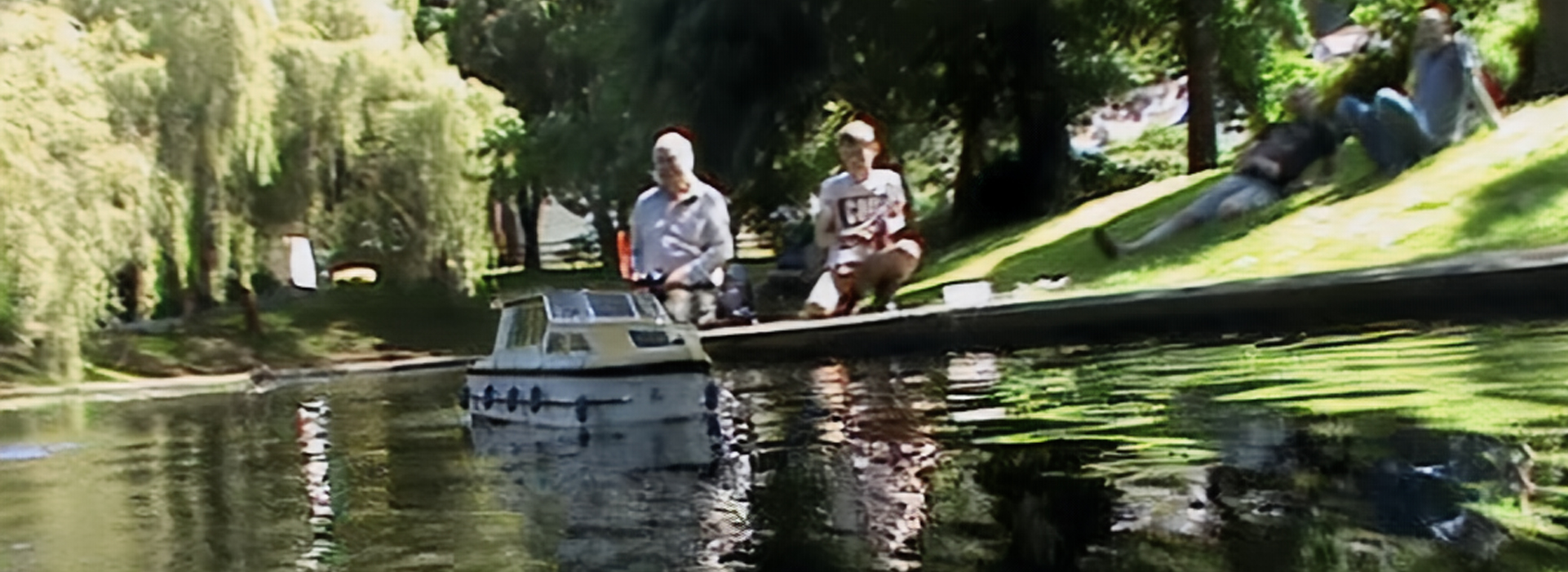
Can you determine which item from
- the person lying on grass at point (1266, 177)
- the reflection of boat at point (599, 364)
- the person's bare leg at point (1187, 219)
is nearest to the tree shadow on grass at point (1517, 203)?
the person lying on grass at point (1266, 177)

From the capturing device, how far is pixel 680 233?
675 centimetres

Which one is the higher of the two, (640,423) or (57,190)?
(57,190)

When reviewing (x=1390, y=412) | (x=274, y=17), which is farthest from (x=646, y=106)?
(x=1390, y=412)

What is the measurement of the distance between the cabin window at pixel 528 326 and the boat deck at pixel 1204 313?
58.6 inches

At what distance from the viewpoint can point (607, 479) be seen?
3.75m

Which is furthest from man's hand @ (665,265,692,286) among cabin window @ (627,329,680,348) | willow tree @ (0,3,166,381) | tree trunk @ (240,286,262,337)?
tree trunk @ (240,286,262,337)

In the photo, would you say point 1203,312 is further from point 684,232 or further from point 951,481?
point 951,481

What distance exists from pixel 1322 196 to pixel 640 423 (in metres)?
7.58

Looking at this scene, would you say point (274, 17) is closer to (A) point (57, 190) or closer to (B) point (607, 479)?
(A) point (57, 190)

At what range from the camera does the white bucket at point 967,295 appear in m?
7.78

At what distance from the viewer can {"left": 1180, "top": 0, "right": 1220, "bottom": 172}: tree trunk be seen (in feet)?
57.7

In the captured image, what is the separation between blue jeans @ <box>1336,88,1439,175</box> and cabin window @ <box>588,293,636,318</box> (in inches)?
284

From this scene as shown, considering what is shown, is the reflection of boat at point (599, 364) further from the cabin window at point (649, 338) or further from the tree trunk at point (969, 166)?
the tree trunk at point (969, 166)

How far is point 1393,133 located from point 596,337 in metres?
7.57
